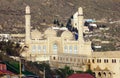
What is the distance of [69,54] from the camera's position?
128375mm

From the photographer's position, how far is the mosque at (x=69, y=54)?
126 metres

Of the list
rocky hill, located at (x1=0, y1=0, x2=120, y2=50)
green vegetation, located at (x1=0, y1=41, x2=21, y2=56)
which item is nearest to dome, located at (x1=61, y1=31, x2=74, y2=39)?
green vegetation, located at (x1=0, y1=41, x2=21, y2=56)

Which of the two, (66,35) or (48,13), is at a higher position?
(48,13)

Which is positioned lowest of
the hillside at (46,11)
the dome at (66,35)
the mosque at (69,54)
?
the mosque at (69,54)

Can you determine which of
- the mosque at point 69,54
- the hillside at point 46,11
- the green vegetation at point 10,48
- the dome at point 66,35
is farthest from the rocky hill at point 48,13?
the green vegetation at point 10,48

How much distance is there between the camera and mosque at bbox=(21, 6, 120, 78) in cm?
12562

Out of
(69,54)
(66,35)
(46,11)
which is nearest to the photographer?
(69,54)

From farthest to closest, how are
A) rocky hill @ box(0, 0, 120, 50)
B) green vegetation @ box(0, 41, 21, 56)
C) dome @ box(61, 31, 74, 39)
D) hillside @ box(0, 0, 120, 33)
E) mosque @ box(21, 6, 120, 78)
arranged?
hillside @ box(0, 0, 120, 33) < rocky hill @ box(0, 0, 120, 50) < dome @ box(61, 31, 74, 39) < mosque @ box(21, 6, 120, 78) < green vegetation @ box(0, 41, 21, 56)

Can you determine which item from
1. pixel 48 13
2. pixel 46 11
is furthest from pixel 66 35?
pixel 46 11

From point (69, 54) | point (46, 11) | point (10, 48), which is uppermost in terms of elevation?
point (46, 11)

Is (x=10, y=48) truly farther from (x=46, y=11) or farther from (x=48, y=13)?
(x=46, y=11)

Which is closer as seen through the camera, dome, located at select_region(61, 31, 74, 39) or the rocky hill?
dome, located at select_region(61, 31, 74, 39)

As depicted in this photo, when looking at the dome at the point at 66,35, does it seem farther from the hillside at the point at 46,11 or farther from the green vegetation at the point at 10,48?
the hillside at the point at 46,11

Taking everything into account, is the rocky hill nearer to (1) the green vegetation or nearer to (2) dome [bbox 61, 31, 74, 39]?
(2) dome [bbox 61, 31, 74, 39]
